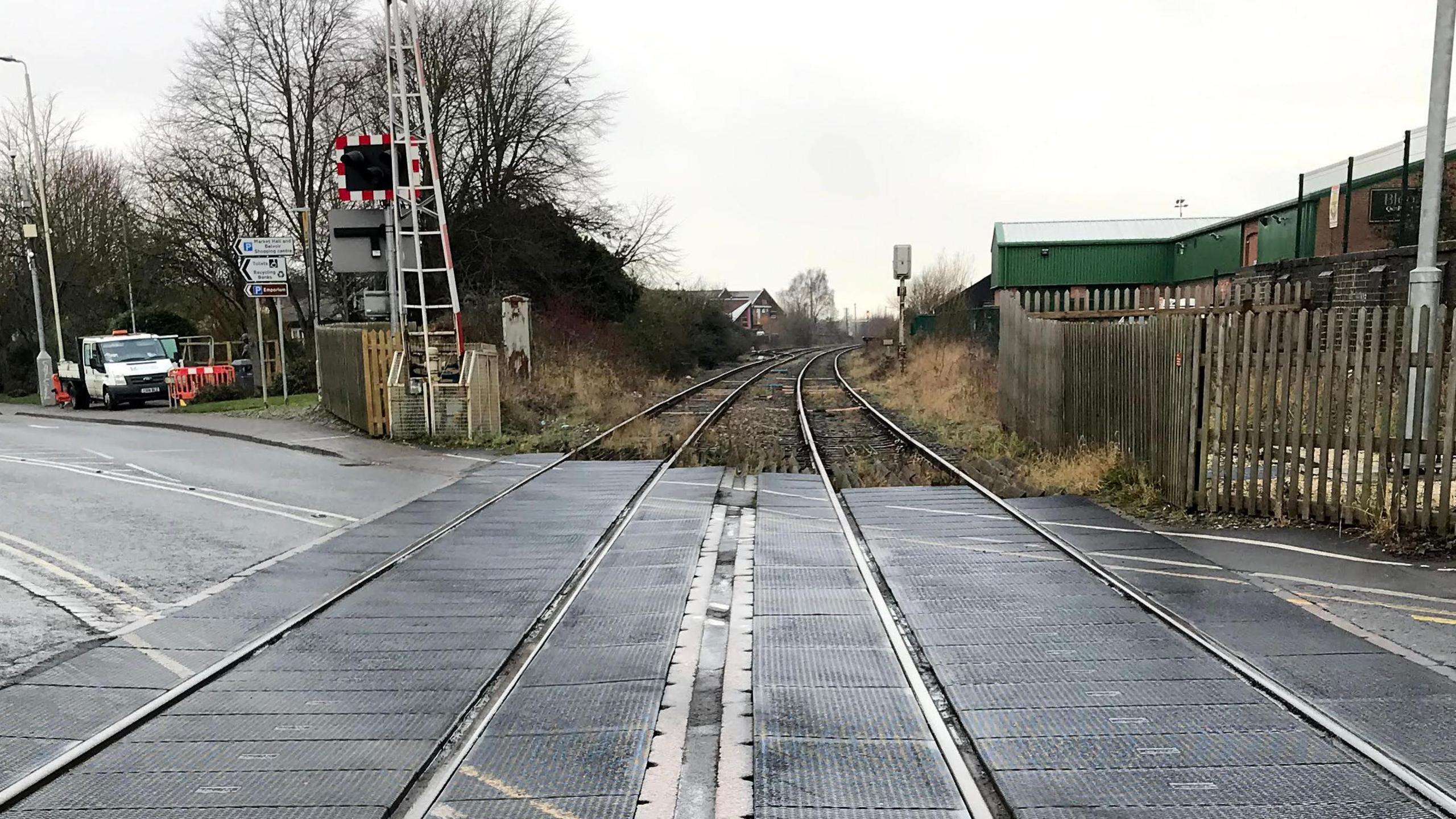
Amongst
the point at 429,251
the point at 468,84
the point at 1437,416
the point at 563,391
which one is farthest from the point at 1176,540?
the point at 468,84

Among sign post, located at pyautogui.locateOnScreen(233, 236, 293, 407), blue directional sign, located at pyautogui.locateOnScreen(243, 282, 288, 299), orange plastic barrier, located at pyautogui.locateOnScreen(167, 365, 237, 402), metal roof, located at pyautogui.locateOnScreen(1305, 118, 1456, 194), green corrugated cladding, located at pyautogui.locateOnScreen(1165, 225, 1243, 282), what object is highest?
metal roof, located at pyautogui.locateOnScreen(1305, 118, 1456, 194)

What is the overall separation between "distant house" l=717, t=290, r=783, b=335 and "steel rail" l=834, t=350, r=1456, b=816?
4073 inches

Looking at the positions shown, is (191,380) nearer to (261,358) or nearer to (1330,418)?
(261,358)

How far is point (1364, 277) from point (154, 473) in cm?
2018

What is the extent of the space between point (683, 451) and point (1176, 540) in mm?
7752

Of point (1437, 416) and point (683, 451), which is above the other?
point (1437, 416)

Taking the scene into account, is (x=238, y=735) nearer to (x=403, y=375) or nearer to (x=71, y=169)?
(x=403, y=375)

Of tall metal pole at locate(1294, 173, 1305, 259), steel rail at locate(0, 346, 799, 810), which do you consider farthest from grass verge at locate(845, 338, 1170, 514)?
tall metal pole at locate(1294, 173, 1305, 259)

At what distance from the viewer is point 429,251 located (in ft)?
101

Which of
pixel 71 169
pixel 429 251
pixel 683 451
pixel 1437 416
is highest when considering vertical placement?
pixel 71 169

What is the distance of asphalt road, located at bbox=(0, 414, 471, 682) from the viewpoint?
6.71 meters

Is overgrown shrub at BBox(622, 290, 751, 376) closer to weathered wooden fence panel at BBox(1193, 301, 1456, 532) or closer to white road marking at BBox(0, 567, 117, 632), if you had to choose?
weathered wooden fence panel at BBox(1193, 301, 1456, 532)

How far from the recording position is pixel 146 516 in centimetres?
1005

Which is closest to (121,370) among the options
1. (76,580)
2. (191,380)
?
(191,380)
